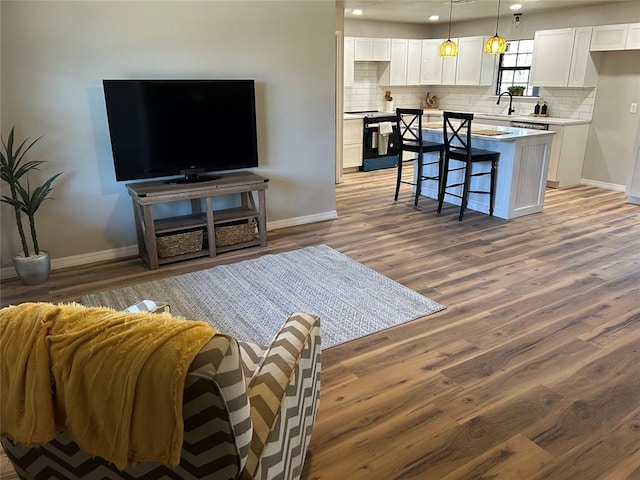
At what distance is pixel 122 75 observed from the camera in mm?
3850

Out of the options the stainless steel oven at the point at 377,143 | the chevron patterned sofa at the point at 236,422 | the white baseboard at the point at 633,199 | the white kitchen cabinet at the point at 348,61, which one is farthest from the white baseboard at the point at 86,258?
the white baseboard at the point at 633,199

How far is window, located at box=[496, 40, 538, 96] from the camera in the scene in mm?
7227

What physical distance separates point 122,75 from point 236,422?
3.52m

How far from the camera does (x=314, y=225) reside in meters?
5.08

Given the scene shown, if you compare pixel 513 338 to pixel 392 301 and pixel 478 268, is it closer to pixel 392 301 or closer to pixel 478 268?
pixel 392 301

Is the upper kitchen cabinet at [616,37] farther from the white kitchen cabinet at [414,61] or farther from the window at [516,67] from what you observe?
the white kitchen cabinet at [414,61]

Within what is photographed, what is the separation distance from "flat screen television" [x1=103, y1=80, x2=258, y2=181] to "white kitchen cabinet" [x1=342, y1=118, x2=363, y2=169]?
10.4 ft

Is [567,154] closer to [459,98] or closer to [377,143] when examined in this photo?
[459,98]

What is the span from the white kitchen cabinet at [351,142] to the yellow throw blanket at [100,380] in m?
6.39

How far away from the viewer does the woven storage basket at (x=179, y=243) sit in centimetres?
396

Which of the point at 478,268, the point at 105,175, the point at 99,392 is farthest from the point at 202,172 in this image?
the point at 99,392

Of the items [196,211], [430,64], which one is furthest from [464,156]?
[430,64]

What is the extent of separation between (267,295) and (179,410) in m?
2.41

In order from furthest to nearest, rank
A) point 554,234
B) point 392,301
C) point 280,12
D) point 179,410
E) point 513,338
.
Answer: point 554,234, point 280,12, point 392,301, point 513,338, point 179,410
